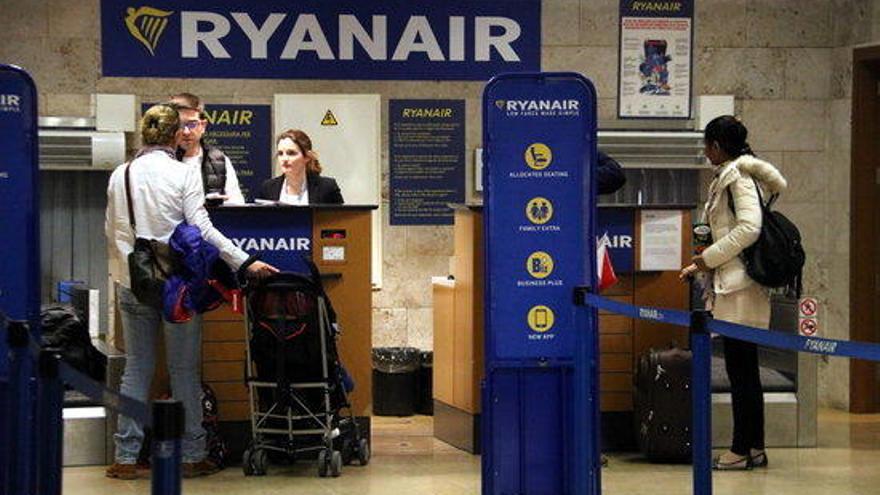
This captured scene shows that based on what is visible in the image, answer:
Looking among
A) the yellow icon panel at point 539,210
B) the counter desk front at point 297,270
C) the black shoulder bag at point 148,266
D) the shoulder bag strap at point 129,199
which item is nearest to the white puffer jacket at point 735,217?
the yellow icon panel at point 539,210

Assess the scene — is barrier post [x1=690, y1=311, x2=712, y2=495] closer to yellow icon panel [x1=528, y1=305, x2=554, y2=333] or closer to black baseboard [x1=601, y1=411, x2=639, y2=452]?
yellow icon panel [x1=528, y1=305, x2=554, y2=333]

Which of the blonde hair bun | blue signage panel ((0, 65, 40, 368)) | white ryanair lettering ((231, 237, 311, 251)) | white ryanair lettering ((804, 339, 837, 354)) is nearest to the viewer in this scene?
white ryanair lettering ((804, 339, 837, 354))

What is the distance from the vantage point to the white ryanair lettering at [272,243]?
7191 mm

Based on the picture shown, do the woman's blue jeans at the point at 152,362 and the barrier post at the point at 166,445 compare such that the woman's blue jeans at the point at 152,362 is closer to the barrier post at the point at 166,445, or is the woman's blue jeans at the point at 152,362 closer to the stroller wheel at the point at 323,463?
the stroller wheel at the point at 323,463

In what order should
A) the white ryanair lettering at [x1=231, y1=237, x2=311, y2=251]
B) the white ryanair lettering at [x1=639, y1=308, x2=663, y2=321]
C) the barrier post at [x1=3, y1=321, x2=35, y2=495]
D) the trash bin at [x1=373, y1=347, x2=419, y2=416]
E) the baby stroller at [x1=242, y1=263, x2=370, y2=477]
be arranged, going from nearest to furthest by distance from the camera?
the barrier post at [x1=3, y1=321, x2=35, y2=495] → the white ryanair lettering at [x1=639, y1=308, x2=663, y2=321] → the baby stroller at [x1=242, y1=263, x2=370, y2=477] → the white ryanair lettering at [x1=231, y1=237, x2=311, y2=251] → the trash bin at [x1=373, y1=347, x2=419, y2=416]

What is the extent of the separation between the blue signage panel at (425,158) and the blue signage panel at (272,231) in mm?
2509

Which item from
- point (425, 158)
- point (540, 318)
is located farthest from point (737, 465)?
point (425, 158)

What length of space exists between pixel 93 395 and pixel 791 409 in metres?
4.79

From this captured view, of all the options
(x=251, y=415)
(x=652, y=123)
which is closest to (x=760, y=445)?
(x=251, y=415)

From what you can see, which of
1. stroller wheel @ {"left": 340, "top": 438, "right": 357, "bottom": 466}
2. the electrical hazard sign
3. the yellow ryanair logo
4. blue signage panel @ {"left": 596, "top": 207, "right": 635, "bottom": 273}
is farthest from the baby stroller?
the yellow ryanair logo

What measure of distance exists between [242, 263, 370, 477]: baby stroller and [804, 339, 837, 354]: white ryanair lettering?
297 cm

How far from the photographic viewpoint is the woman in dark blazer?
7910mm

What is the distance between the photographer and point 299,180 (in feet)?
26.3

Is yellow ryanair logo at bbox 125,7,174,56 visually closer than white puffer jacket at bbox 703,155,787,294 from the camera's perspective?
No
